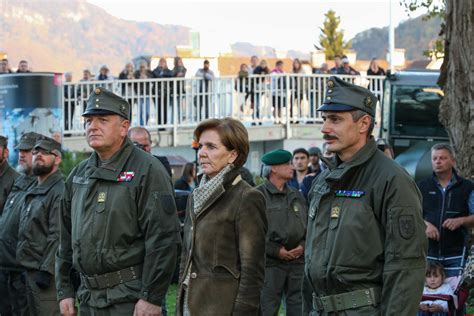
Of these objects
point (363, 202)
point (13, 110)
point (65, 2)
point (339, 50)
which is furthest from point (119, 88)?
point (65, 2)

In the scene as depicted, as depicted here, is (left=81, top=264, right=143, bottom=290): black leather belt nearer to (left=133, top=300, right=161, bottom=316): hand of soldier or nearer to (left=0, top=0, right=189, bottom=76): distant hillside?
(left=133, top=300, right=161, bottom=316): hand of soldier

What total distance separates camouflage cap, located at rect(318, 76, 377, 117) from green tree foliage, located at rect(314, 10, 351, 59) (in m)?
80.9

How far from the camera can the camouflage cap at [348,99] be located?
20.7 feet

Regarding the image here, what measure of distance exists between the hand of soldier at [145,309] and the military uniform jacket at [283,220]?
12.1ft

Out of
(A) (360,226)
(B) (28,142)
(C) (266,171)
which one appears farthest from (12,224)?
(A) (360,226)

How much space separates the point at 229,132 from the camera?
6906mm

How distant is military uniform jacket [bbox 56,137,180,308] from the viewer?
7406mm

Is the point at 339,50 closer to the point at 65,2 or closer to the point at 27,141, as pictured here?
the point at 27,141

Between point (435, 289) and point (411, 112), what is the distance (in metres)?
9.99

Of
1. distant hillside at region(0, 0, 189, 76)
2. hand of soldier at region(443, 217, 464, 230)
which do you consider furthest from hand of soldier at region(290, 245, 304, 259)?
distant hillside at region(0, 0, 189, 76)

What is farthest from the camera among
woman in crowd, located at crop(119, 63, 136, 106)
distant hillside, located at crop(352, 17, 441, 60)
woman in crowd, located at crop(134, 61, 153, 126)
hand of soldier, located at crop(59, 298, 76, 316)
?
distant hillside, located at crop(352, 17, 441, 60)

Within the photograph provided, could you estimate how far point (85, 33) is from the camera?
584 ft

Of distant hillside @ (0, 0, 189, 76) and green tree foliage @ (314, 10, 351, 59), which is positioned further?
distant hillside @ (0, 0, 189, 76)

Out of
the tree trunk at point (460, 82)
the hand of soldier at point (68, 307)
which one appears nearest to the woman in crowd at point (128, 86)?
the tree trunk at point (460, 82)
